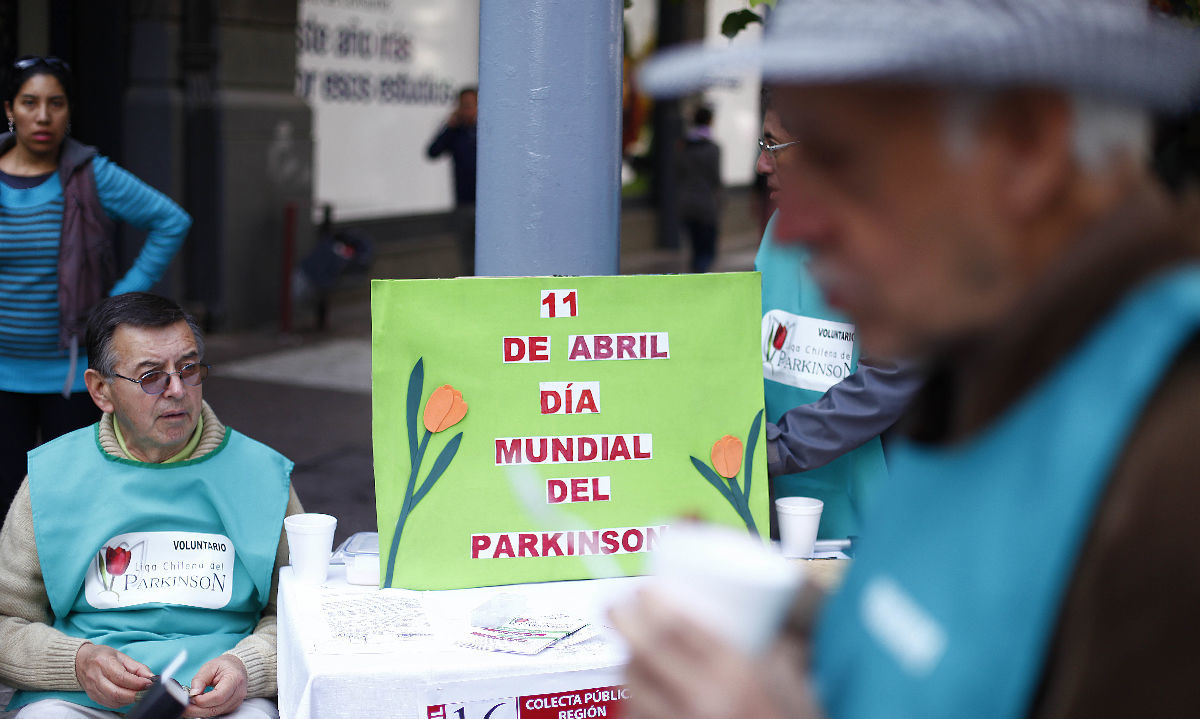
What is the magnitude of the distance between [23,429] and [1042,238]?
13.8ft

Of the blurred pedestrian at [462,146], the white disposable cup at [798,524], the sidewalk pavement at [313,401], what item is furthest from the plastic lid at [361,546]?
the blurred pedestrian at [462,146]

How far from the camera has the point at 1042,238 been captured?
2.57ft

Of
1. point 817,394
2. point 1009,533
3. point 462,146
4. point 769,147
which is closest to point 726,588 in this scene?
point 1009,533

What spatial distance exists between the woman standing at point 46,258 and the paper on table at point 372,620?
2111mm

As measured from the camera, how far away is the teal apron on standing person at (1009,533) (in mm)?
745

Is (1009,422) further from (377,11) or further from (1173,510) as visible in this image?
(377,11)

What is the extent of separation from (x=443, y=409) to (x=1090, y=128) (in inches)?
79.9

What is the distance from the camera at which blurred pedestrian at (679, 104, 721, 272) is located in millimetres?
12852

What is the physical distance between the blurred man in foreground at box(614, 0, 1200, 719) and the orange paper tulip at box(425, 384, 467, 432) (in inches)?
72.7

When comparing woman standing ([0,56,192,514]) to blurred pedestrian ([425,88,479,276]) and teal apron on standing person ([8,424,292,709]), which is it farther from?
blurred pedestrian ([425,88,479,276])

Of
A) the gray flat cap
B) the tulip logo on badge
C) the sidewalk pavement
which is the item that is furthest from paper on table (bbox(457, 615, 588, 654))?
the sidewalk pavement

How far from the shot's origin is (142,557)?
2854 mm

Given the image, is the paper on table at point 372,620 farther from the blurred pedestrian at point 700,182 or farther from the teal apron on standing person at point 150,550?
the blurred pedestrian at point 700,182

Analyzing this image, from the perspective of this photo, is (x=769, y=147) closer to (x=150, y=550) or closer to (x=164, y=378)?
(x=164, y=378)
